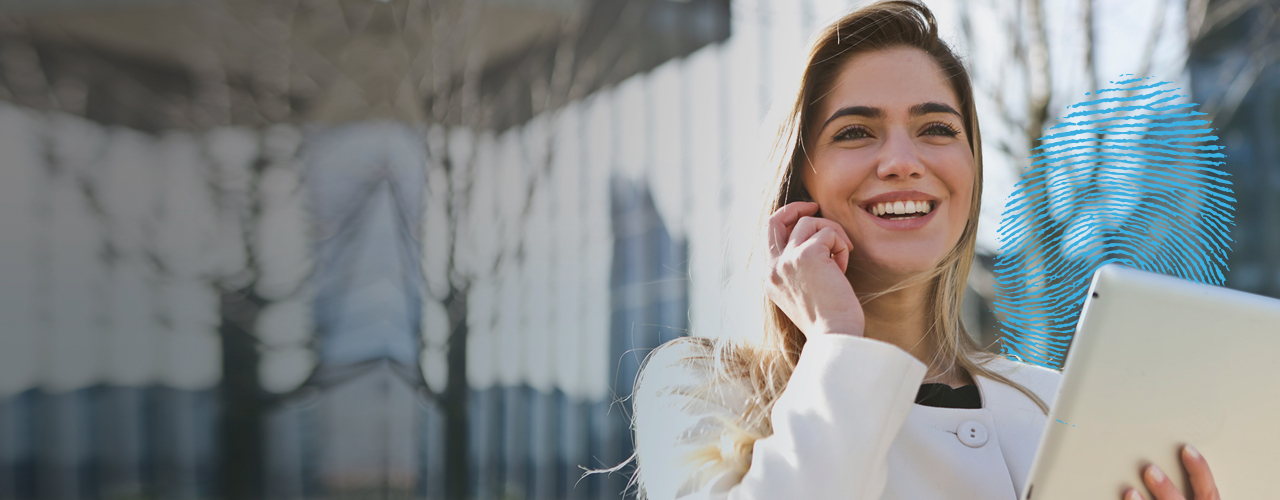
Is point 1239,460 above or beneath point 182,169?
beneath

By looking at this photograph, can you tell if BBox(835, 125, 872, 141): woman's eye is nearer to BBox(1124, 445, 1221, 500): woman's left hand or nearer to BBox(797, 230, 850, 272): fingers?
BBox(797, 230, 850, 272): fingers

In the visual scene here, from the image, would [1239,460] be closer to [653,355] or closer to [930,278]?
[930,278]

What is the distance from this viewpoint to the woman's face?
89cm

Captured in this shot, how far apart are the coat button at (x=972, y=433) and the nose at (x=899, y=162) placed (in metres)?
0.32

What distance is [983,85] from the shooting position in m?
1.58

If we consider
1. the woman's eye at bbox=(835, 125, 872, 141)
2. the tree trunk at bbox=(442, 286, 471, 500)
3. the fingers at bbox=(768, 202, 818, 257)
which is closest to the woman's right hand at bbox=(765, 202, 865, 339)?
the fingers at bbox=(768, 202, 818, 257)

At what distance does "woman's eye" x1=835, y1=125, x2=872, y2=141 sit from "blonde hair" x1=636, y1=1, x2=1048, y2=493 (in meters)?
0.06

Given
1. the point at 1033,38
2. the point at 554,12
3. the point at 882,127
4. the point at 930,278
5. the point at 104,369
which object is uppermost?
the point at 554,12

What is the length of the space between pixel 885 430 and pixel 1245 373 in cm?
28

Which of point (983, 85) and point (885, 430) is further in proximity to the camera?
point (983, 85)

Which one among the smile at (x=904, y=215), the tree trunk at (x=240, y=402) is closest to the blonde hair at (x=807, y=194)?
the smile at (x=904, y=215)

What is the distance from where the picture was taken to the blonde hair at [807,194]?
98 cm

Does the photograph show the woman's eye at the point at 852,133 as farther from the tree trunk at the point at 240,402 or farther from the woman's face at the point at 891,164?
the tree trunk at the point at 240,402

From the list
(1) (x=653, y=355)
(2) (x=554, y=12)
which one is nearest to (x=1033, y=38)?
(1) (x=653, y=355)
